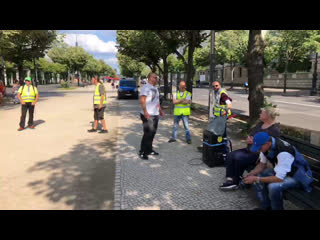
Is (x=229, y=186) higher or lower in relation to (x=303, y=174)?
lower

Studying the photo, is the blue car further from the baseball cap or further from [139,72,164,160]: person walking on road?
the baseball cap

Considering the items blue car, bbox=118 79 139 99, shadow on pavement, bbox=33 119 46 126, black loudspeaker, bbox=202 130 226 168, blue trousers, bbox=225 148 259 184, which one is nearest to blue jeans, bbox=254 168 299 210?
blue trousers, bbox=225 148 259 184

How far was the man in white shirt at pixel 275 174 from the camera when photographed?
9.89 ft

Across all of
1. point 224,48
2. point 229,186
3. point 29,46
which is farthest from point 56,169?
point 224,48

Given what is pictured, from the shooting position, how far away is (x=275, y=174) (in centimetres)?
317

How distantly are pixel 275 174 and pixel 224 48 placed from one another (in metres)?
40.1

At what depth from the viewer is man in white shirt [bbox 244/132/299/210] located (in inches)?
119

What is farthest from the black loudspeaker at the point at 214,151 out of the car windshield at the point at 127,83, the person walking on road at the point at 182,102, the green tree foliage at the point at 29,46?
the green tree foliage at the point at 29,46

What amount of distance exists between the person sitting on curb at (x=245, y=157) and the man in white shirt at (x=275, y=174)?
24.6 inches

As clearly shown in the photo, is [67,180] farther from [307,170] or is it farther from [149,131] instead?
[307,170]

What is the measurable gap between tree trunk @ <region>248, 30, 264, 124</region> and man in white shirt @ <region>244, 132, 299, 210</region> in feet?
14.1

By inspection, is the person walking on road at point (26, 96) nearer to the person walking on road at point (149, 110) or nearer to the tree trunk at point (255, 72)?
the person walking on road at point (149, 110)

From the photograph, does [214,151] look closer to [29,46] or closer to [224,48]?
[29,46]
